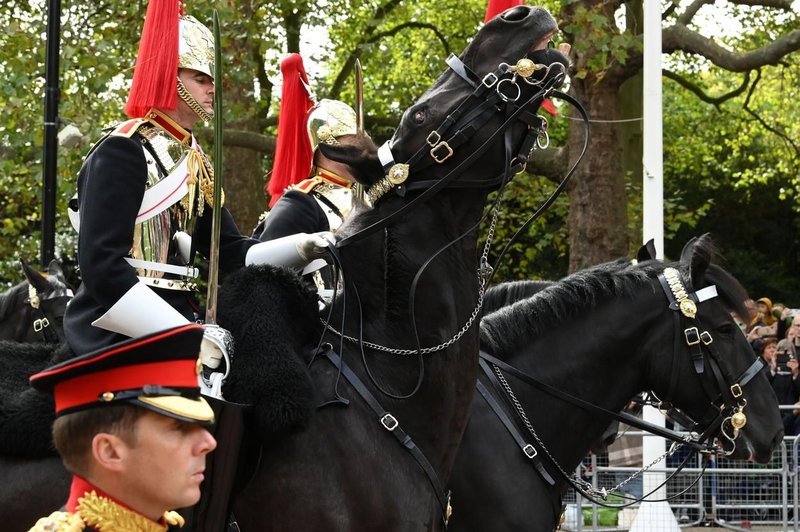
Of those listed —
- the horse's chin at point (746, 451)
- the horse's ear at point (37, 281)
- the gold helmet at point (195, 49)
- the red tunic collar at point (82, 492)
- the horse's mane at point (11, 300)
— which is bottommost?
the horse's chin at point (746, 451)

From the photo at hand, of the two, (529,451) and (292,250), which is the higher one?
(292,250)

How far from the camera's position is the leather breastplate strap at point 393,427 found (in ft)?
12.9

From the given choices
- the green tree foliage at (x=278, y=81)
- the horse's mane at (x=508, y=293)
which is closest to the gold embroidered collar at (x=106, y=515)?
the horse's mane at (x=508, y=293)

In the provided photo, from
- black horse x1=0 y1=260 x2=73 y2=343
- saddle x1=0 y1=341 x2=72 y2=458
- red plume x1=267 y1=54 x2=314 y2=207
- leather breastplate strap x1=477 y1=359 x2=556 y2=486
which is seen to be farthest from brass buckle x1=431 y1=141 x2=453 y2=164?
black horse x1=0 y1=260 x2=73 y2=343

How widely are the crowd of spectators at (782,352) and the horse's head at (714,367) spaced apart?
541 centimetres

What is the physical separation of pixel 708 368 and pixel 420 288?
2269 millimetres

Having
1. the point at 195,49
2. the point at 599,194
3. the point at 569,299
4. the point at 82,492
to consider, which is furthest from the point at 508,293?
the point at 599,194

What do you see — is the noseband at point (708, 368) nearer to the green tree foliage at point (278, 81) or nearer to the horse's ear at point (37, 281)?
the green tree foliage at point (278, 81)

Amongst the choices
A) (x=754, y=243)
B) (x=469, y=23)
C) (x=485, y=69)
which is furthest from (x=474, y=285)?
(x=754, y=243)

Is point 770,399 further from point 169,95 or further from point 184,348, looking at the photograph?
point 184,348

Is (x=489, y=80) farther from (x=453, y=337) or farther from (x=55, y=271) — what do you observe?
(x=55, y=271)

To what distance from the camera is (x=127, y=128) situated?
4.03m

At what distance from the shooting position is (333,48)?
21.7 metres

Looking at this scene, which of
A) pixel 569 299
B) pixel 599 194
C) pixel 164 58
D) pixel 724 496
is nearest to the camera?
pixel 164 58
